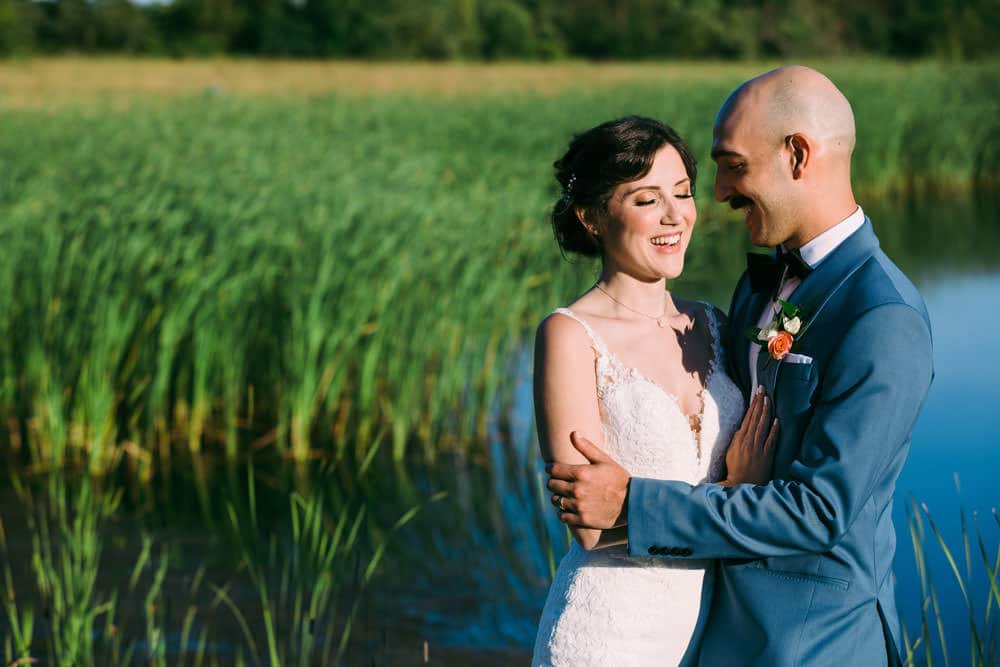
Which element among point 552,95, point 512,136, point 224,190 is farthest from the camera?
point 552,95

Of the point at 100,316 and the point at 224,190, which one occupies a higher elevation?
the point at 224,190

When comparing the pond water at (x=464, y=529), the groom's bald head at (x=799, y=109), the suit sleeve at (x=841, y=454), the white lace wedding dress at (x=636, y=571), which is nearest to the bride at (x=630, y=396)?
the white lace wedding dress at (x=636, y=571)

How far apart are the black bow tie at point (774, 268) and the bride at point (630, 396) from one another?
0.18 m

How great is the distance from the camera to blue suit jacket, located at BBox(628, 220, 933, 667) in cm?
183

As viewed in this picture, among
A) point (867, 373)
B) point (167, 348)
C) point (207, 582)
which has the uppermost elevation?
point (867, 373)

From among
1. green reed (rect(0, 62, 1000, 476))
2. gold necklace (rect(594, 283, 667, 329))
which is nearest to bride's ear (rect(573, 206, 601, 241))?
gold necklace (rect(594, 283, 667, 329))

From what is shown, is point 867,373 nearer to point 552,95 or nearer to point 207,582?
point 207,582

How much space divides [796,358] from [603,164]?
0.61 metres

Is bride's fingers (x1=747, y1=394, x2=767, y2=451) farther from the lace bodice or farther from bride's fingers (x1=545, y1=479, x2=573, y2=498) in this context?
bride's fingers (x1=545, y1=479, x2=573, y2=498)

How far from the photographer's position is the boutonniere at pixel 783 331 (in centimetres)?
196

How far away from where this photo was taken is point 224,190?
738 cm

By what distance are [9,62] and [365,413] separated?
35.4 metres

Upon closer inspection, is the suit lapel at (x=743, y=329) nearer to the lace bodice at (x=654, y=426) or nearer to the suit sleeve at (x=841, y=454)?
the lace bodice at (x=654, y=426)

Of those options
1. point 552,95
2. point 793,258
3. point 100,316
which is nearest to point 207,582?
point 100,316
